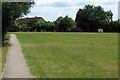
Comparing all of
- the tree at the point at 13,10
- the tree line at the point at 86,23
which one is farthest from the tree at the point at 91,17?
the tree at the point at 13,10

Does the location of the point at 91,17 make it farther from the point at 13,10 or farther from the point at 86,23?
the point at 13,10

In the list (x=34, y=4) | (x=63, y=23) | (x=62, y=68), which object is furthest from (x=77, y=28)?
(x=62, y=68)

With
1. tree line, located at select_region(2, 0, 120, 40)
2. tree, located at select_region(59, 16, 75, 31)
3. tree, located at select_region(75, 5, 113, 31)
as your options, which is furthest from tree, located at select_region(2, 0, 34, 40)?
tree, located at select_region(59, 16, 75, 31)

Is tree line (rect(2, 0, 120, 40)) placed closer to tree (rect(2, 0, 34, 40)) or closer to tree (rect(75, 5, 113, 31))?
tree (rect(75, 5, 113, 31))

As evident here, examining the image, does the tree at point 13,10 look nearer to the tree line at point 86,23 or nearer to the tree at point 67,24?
the tree line at point 86,23

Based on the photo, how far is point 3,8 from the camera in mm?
28891

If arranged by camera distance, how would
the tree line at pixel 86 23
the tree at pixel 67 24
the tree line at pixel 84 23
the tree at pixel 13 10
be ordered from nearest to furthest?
the tree at pixel 13 10, the tree line at pixel 86 23, the tree line at pixel 84 23, the tree at pixel 67 24

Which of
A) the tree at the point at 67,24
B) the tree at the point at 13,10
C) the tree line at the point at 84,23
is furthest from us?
the tree at the point at 67,24

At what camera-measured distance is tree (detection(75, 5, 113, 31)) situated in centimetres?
12688

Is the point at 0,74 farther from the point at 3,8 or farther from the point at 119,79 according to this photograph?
the point at 3,8

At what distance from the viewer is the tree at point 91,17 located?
416 ft

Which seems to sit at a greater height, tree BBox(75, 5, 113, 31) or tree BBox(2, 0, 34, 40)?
tree BBox(75, 5, 113, 31)

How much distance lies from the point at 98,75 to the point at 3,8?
19.0 metres

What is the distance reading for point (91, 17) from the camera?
13075 centimetres
